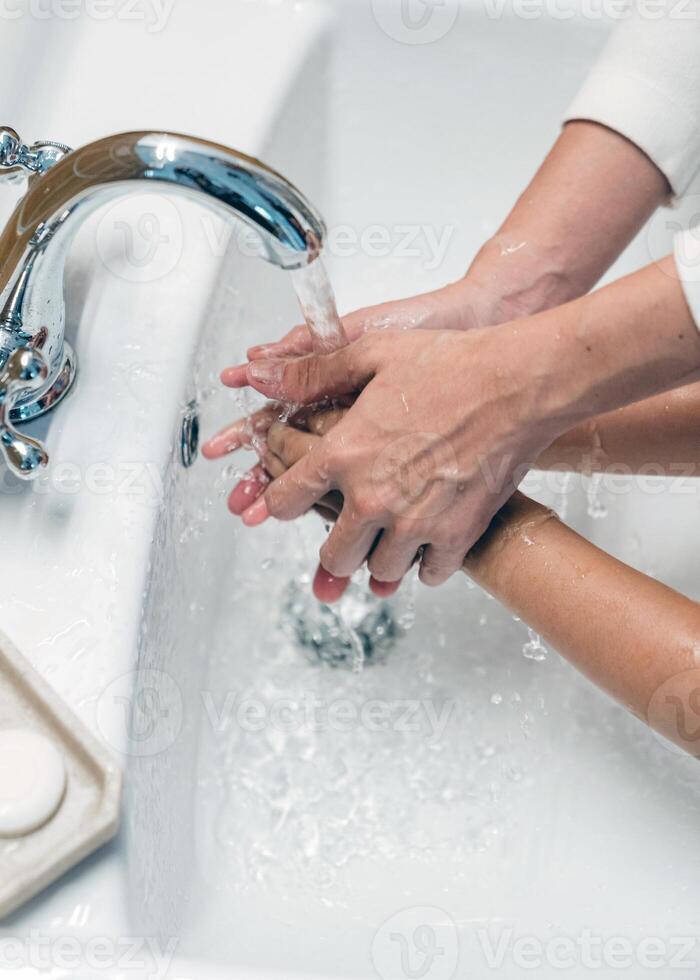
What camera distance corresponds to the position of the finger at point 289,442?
72cm

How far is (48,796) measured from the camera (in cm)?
48

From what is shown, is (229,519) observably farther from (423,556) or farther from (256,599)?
(423,556)

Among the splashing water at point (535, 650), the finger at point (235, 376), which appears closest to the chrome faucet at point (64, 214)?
the finger at point (235, 376)

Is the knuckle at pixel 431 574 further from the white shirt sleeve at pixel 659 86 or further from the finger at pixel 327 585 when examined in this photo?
the white shirt sleeve at pixel 659 86

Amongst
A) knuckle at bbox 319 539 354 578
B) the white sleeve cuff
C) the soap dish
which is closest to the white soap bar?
the soap dish

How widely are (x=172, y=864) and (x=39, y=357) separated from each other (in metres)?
0.30

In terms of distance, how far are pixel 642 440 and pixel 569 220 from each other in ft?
0.52

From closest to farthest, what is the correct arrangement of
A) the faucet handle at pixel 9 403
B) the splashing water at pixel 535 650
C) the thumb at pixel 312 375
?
the faucet handle at pixel 9 403
the thumb at pixel 312 375
the splashing water at pixel 535 650

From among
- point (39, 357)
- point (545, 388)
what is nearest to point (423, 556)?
point (545, 388)

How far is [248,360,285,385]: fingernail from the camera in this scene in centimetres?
73

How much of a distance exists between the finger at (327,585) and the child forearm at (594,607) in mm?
108

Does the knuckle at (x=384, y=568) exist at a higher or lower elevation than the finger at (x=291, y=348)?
lower

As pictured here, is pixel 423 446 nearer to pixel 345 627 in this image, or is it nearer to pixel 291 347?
pixel 291 347

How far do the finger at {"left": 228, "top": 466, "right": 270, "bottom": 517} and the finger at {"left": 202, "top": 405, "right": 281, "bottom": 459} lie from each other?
22 mm
